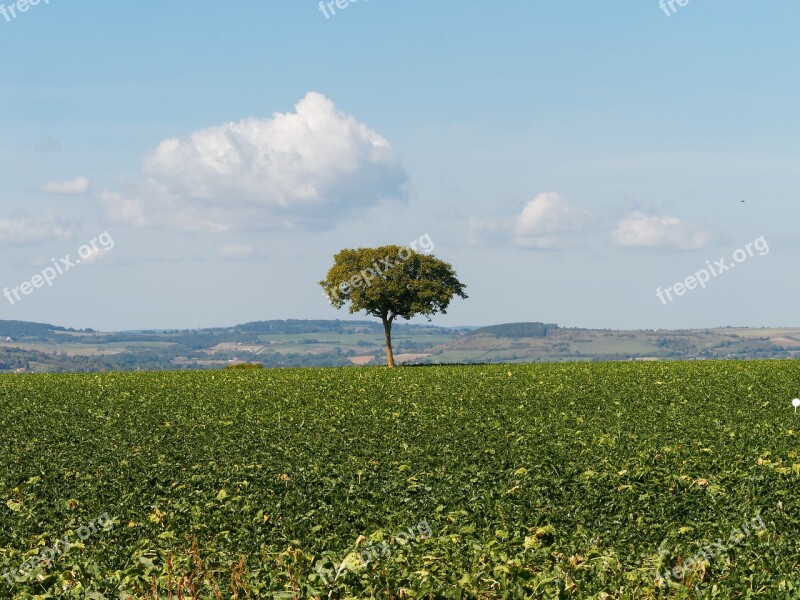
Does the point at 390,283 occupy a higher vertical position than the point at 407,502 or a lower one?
higher

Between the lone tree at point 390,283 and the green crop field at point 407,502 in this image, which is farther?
the lone tree at point 390,283

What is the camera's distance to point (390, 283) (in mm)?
72312

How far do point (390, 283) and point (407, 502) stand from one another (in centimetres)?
5414

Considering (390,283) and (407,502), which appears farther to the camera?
(390,283)

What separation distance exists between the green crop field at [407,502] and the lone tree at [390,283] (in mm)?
36145

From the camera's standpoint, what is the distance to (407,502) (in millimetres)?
18453

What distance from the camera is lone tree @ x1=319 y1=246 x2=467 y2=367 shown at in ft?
237

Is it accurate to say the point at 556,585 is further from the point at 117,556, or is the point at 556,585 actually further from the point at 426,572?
the point at 117,556

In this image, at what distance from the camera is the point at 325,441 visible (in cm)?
2642

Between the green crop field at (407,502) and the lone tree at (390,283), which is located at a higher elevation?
the lone tree at (390,283)

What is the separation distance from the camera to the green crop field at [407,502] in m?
13.6

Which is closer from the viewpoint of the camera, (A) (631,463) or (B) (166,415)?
(A) (631,463)

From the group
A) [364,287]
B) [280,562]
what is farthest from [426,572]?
[364,287]

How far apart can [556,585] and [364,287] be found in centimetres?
6009
